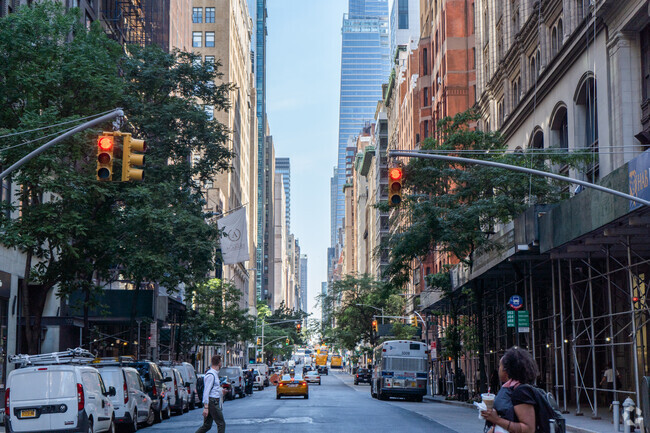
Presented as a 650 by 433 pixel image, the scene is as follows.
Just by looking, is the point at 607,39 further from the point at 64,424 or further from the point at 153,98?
the point at 64,424

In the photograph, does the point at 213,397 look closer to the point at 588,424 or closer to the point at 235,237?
the point at 588,424

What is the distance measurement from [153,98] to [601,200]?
2139 centimetres

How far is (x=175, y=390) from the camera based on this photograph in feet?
114

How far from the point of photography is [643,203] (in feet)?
64.7

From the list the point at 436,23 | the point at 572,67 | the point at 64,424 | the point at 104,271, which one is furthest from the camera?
the point at 436,23

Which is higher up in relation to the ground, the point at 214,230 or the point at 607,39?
the point at 607,39

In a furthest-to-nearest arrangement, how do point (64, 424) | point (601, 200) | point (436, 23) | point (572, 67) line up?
point (436, 23) < point (572, 67) < point (601, 200) < point (64, 424)

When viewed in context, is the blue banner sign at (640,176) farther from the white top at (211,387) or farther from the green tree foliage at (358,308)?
the green tree foliage at (358,308)

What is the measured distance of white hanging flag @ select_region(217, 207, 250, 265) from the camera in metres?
54.6

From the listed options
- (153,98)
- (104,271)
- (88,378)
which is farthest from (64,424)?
(153,98)

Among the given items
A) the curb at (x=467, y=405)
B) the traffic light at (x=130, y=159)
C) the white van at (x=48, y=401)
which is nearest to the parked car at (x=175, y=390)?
the curb at (x=467, y=405)

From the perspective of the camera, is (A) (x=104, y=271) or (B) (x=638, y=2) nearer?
(B) (x=638, y=2)

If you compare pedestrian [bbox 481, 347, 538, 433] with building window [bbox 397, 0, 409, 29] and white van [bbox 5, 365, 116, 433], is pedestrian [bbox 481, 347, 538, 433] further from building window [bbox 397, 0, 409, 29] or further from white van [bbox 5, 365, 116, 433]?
building window [bbox 397, 0, 409, 29]

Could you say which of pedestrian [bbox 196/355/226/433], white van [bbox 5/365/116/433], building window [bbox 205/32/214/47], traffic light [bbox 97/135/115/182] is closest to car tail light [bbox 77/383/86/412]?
white van [bbox 5/365/116/433]
